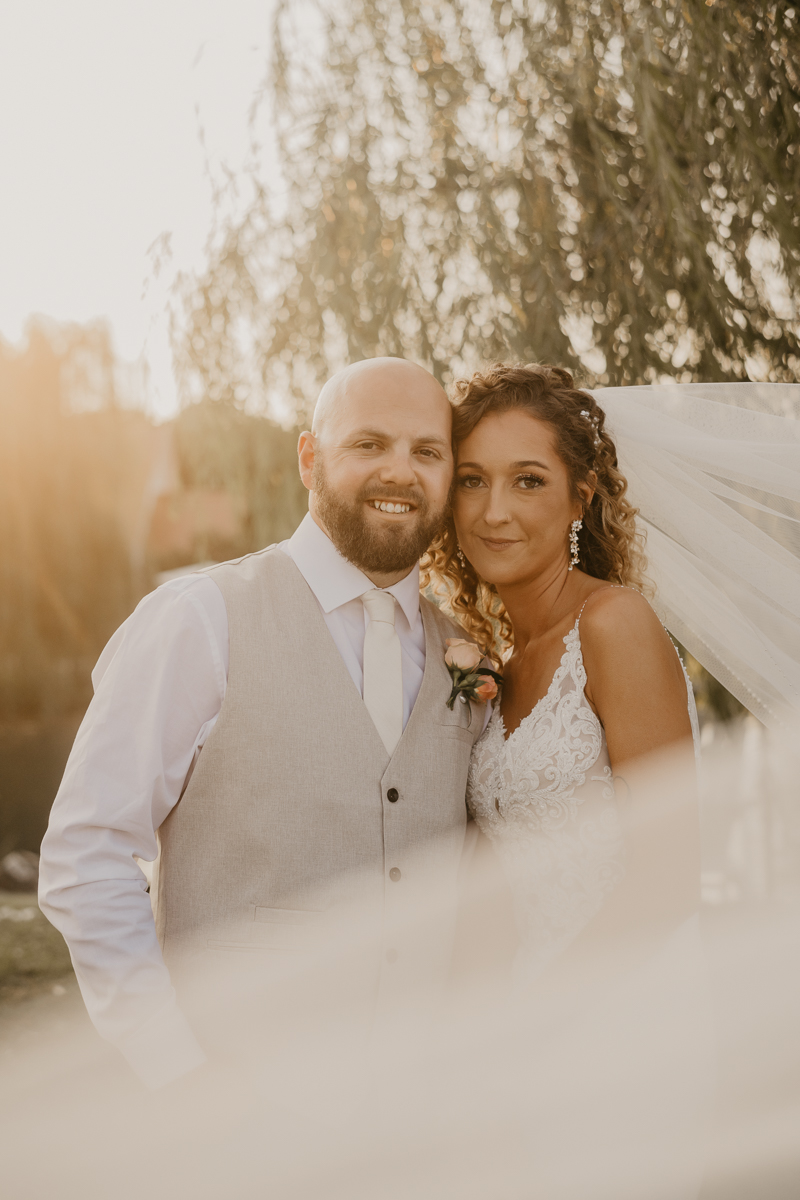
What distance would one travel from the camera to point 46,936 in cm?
693

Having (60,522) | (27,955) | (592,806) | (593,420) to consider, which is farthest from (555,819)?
(60,522)

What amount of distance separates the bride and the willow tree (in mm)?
900

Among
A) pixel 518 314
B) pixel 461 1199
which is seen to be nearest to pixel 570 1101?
pixel 461 1199

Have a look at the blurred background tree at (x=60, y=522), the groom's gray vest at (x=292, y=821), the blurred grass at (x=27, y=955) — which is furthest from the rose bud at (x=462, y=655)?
the blurred background tree at (x=60, y=522)

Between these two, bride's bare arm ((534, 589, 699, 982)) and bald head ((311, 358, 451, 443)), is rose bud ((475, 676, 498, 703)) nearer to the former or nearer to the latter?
bride's bare arm ((534, 589, 699, 982))

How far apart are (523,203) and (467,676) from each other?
1.82m

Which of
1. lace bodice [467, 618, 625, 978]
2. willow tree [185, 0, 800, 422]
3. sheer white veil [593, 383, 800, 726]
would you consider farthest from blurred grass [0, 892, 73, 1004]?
sheer white veil [593, 383, 800, 726]

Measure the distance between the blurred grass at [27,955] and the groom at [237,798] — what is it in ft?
14.1

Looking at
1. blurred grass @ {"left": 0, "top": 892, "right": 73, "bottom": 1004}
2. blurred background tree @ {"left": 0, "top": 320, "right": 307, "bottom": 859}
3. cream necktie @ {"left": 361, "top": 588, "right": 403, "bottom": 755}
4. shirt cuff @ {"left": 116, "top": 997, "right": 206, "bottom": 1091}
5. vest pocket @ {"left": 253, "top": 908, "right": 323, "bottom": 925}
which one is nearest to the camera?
shirt cuff @ {"left": 116, "top": 997, "right": 206, "bottom": 1091}

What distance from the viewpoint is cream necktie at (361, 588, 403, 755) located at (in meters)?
1.93

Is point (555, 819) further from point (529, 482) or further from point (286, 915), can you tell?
point (529, 482)

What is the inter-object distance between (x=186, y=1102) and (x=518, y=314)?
7.86 ft

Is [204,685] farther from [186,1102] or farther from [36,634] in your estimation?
[36,634]

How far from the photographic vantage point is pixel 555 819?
2.12 meters
